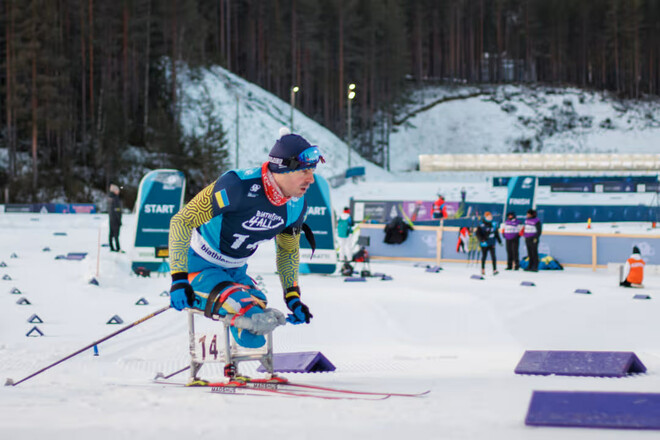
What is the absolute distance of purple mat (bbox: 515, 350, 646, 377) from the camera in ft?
19.1

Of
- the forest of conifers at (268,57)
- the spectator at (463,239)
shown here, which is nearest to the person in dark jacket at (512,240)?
the spectator at (463,239)

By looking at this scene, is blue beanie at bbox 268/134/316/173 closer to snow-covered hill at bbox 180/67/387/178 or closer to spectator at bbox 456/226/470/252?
spectator at bbox 456/226/470/252

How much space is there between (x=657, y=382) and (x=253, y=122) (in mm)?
63355

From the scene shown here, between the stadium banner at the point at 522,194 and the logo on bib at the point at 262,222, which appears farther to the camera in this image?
the stadium banner at the point at 522,194

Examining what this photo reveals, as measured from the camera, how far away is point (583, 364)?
6.07 metres

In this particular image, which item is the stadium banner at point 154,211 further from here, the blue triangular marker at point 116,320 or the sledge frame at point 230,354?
the sledge frame at point 230,354

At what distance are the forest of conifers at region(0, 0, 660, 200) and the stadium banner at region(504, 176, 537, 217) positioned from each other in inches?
1281

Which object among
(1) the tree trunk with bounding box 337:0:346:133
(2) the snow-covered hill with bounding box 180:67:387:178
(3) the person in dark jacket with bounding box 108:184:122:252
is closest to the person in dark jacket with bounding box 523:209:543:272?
(3) the person in dark jacket with bounding box 108:184:122:252

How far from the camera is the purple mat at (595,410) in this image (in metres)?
3.48

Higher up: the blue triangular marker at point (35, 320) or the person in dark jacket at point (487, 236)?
the person in dark jacket at point (487, 236)

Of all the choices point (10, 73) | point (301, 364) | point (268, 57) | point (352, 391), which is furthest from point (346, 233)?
point (268, 57)

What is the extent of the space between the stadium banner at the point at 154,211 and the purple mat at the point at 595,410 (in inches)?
521

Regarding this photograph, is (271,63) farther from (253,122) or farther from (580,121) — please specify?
(580,121)

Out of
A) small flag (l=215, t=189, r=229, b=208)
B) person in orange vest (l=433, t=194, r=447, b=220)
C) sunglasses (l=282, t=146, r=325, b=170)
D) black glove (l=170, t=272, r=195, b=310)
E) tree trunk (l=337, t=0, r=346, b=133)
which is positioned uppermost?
tree trunk (l=337, t=0, r=346, b=133)
